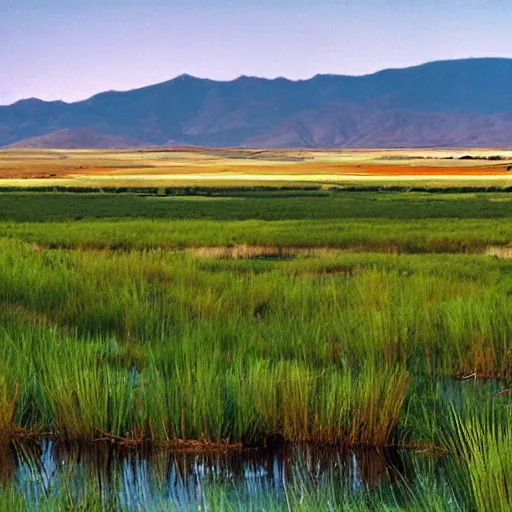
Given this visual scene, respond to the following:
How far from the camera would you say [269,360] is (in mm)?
7887

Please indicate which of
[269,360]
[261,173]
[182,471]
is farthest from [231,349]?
[261,173]

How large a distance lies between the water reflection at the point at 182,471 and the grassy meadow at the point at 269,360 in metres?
0.16

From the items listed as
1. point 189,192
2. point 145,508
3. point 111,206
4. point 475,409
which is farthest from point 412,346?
point 189,192

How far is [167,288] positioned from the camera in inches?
531

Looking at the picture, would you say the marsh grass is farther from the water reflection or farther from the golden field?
the golden field

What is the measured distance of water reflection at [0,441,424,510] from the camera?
629 centimetres

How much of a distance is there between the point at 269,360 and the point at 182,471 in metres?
1.49

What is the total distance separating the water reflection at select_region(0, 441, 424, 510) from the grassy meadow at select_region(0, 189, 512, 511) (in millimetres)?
155

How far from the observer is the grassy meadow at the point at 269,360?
7.10 meters

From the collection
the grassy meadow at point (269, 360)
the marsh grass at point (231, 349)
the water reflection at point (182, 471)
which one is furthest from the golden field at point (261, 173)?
the water reflection at point (182, 471)

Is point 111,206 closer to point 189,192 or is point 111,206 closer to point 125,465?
point 189,192

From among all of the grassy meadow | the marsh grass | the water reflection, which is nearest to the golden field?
the grassy meadow

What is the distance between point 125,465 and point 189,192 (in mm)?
50161

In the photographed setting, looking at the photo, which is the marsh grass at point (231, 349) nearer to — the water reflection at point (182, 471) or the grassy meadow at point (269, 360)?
the grassy meadow at point (269, 360)
